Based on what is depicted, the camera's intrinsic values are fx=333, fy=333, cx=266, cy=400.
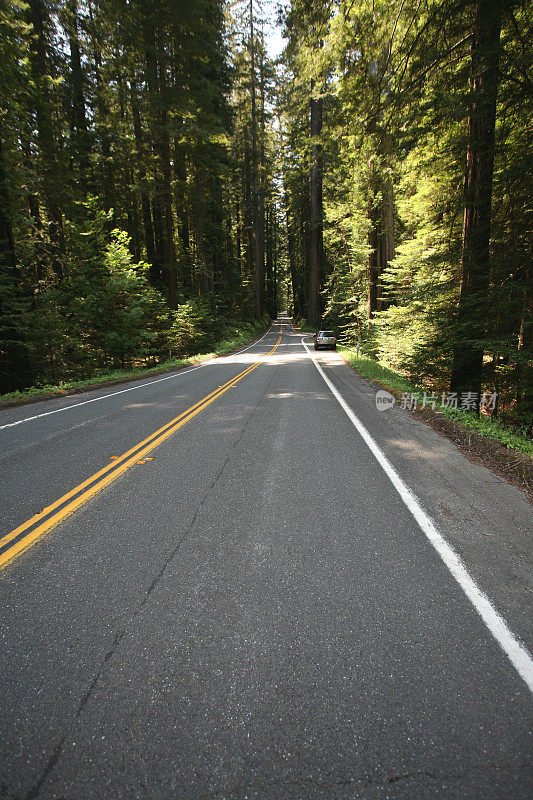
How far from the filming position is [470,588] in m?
2.35

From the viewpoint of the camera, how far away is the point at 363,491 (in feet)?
12.2

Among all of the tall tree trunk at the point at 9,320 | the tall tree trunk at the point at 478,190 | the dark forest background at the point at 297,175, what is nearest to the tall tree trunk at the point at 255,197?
the dark forest background at the point at 297,175

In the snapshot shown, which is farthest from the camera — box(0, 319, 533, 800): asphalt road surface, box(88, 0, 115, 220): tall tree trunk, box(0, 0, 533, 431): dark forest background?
box(88, 0, 115, 220): tall tree trunk

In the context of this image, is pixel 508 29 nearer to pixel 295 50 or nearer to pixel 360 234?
pixel 295 50

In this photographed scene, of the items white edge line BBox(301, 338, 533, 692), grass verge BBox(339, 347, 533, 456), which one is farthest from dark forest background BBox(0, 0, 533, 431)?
white edge line BBox(301, 338, 533, 692)

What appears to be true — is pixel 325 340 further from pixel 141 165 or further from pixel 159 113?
pixel 141 165

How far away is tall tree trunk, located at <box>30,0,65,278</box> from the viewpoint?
1497 centimetres

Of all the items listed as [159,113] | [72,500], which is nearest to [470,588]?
[72,500]

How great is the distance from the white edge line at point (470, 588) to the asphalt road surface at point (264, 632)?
0.05 ft

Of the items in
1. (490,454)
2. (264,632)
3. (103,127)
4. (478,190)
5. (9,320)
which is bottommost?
(264,632)

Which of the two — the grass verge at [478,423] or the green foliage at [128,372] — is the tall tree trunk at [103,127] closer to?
the green foliage at [128,372]

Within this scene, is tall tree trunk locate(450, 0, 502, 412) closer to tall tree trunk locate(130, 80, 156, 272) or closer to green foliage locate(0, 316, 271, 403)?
green foliage locate(0, 316, 271, 403)

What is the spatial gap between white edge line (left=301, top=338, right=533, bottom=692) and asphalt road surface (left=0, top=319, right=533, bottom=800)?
0.05ft

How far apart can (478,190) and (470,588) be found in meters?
6.68
